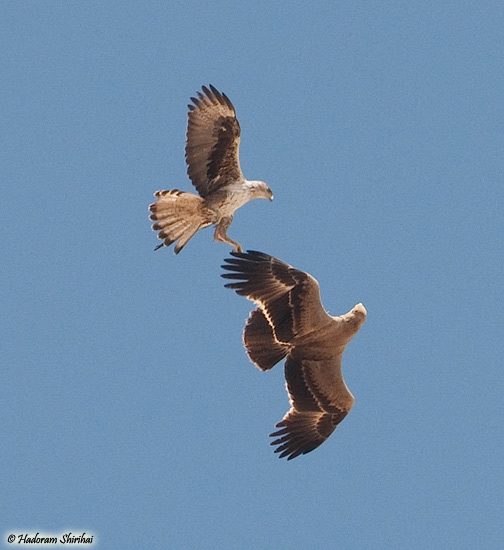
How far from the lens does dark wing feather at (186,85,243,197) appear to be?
13.5 meters

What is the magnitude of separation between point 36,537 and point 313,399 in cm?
292

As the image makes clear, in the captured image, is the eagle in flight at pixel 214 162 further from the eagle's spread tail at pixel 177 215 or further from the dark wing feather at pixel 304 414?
the dark wing feather at pixel 304 414

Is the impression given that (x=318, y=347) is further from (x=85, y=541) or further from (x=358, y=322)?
(x=85, y=541)

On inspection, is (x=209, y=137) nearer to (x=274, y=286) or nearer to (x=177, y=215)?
(x=177, y=215)

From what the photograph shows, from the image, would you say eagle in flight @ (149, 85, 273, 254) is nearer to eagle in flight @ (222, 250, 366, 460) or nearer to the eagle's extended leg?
the eagle's extended leg

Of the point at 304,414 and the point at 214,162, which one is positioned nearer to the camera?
the point at 304,414

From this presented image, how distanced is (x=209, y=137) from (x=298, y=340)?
246cm

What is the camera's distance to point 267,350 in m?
12.5

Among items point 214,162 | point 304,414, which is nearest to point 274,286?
point 304,414

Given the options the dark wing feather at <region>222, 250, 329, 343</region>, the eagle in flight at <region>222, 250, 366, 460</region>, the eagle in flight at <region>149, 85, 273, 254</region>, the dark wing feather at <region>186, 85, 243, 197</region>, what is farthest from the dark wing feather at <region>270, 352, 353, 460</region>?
the dark wing feather at <region>186, 85, 243, 197</region>

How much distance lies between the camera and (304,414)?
12.8 metres

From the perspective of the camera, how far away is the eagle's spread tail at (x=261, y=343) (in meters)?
12.5

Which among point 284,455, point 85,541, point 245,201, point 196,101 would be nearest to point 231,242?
point 245,201

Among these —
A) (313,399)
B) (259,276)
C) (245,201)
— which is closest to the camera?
(259,276)
